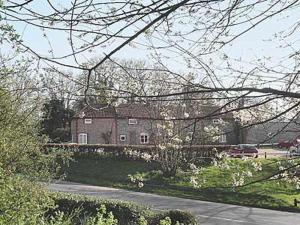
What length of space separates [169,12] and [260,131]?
1533 mm

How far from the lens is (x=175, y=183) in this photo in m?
27.3

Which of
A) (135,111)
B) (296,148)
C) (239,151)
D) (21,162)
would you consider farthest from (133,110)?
(21,162)

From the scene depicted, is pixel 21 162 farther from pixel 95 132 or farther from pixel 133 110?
pixel 95 132

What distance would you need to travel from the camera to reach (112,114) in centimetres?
342

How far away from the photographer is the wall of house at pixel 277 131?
3.44 metres

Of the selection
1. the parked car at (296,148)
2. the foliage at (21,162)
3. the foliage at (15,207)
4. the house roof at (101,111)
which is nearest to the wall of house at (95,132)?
the foliage at (21,162)

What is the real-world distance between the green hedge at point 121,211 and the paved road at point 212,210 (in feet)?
11.8

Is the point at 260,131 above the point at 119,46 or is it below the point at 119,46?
below

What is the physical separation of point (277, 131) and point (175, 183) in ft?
78.8

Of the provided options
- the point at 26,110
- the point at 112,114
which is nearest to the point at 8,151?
the point at 26,110

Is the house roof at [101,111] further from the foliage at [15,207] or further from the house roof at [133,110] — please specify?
the foliage at [15,207]

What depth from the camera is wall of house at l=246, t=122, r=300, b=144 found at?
11.3 ft

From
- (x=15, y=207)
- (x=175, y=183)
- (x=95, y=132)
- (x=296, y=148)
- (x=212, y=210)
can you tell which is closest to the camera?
(x=296, y=148)

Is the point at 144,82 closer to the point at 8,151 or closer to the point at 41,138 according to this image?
the point at 8,151
